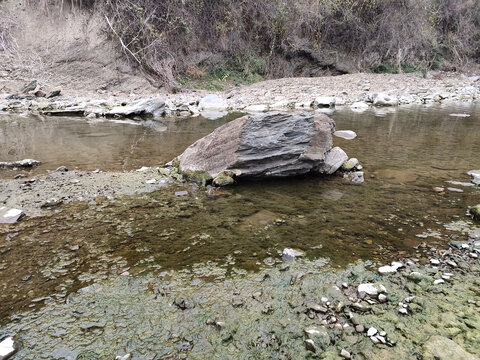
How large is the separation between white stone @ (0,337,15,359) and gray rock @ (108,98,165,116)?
9.70m

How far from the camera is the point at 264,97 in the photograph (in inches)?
541

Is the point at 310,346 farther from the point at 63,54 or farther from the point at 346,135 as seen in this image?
the point at 63,54

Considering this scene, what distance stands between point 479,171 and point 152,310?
16.0 feet

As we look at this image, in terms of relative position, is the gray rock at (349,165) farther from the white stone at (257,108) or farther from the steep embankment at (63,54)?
the steep embankment at (63,54)

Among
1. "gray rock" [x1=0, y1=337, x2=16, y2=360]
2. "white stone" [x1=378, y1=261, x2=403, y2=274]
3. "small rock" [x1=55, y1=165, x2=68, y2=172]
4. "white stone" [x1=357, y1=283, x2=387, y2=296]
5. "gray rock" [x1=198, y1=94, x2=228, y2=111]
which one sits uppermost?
"white stone" [x1=357, y1=283, x2=387, y2=296]

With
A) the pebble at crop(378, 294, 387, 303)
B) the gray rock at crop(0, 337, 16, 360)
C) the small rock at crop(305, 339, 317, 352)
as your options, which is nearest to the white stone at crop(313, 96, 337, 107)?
the pebble at crop(378, 294, 387, 303)

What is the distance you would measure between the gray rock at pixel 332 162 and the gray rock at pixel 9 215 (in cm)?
360

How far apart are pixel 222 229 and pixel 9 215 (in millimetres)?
2079

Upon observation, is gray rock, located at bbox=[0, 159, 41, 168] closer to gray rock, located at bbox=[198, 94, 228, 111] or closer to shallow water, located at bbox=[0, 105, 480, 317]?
shallow water, located at bbox=[0, 105, 480, 317]

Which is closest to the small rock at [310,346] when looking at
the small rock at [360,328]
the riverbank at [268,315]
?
the riverbank at [268,315]

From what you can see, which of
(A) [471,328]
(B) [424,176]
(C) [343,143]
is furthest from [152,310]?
(C) [343,143]

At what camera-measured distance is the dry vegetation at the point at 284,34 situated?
14719 mm

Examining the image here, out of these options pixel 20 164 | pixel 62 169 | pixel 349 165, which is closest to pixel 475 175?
pixel 349 165

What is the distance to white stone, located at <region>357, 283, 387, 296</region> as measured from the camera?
217 centimetres
